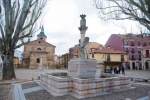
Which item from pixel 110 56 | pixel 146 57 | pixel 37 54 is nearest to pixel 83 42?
pixel 110 56

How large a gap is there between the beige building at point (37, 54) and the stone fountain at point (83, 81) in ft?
141

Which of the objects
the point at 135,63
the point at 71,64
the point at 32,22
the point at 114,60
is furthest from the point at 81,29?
the point at 135,63

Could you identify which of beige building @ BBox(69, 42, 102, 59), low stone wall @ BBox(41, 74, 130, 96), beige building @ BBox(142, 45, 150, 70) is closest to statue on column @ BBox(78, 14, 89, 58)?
low stone wall @ BBox(41, 74, 130, 96)

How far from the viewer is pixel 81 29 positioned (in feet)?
31.2

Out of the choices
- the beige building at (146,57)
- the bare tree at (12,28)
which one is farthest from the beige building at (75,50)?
the bare tree at (12,28)

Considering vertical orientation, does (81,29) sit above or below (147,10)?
below

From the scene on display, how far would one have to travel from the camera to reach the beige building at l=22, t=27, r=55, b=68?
5172cm

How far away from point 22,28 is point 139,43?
45120mm

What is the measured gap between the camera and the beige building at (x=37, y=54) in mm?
51719

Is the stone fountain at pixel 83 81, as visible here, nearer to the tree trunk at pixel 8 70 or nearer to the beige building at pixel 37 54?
the tree trunk at pixel 8 70

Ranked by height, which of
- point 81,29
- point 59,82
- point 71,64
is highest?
point 81,29

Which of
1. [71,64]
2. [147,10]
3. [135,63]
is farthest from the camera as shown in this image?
[135,63]

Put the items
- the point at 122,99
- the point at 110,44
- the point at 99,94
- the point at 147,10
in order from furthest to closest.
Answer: the point at 110,44
the point at 147,10
the point at 99,94
the point at 122,99

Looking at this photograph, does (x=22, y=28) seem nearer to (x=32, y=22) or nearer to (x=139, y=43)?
(x=32, y=22)
